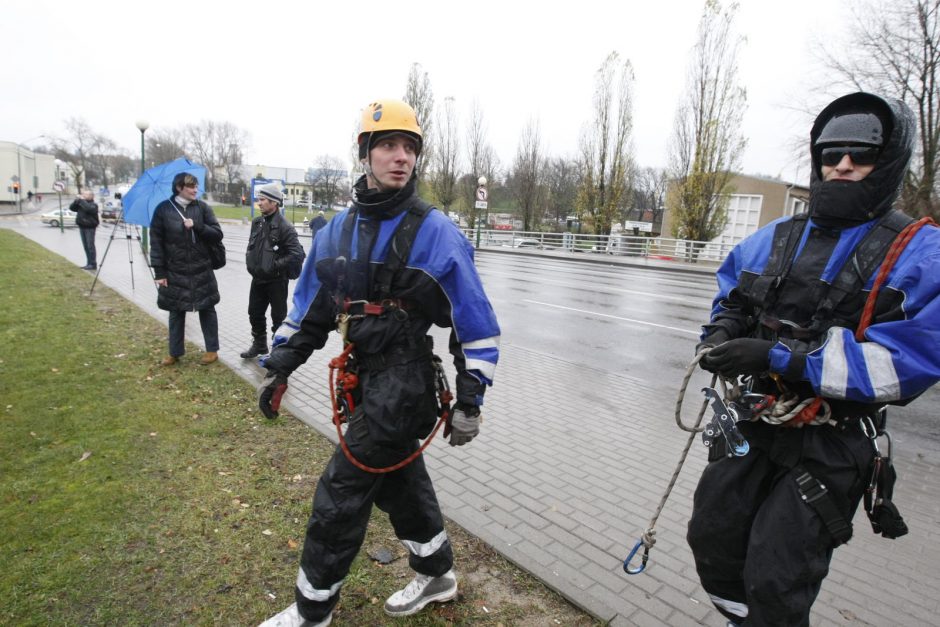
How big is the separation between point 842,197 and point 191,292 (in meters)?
6.19

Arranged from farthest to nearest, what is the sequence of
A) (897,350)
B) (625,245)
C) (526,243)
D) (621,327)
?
(526,243)
(625,245)
(621,327)
(897,350)

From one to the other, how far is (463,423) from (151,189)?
6750 millimetres

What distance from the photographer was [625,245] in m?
33.3

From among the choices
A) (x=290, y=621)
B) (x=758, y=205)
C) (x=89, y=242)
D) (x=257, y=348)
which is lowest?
(x=290, y=621)

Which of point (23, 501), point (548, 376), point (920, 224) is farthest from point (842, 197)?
point (548, 376)

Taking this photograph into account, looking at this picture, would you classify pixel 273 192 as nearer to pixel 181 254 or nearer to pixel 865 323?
pixel 181 254

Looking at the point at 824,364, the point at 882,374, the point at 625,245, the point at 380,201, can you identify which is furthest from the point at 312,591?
the point at 625,245

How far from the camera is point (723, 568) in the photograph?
2.11 metres

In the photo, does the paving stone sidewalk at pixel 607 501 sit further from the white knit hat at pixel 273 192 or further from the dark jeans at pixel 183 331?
the white knit hat at pixel 273 192

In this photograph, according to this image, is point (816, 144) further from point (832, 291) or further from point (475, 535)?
point (475, 535)

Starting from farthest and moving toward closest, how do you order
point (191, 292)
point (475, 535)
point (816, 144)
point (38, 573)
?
point (191, 292), point (475, 535), point (38, 573), point (816, 144)

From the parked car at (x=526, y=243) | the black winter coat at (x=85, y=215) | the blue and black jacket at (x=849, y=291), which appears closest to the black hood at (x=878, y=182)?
the blue and black jacket at (x=849, y=291)

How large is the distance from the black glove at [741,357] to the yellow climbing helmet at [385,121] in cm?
156

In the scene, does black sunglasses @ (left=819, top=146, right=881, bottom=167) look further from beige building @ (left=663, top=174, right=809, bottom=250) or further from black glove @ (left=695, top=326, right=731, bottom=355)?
beige building @ (left=663, top=174, right=809, bottom=250)
